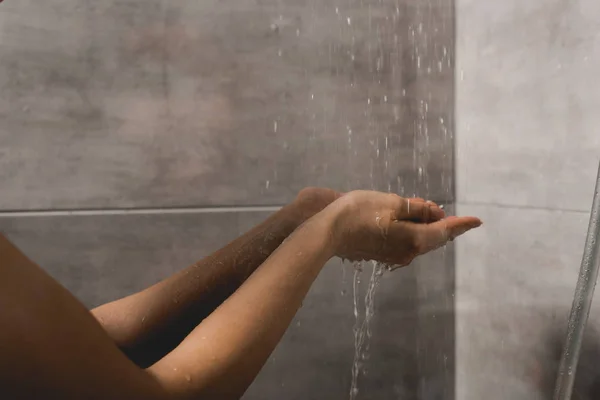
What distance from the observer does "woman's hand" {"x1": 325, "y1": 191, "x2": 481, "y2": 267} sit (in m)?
0.47

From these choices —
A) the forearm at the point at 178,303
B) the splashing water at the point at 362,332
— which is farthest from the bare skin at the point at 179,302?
the splashing water at the point at 362,332

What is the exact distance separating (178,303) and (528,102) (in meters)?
0.39

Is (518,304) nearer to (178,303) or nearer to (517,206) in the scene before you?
(517,206)

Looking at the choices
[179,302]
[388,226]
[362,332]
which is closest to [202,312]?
[179,302]

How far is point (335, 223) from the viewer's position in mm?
456

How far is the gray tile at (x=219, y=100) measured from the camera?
0.59 m

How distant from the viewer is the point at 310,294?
646 millimetres

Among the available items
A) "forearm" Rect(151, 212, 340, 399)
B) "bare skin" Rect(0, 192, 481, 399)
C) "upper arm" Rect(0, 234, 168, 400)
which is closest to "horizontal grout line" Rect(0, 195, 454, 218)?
"bare skin" Rect(0, 192, 481, 399)

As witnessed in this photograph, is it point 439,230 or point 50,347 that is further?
point 439,230

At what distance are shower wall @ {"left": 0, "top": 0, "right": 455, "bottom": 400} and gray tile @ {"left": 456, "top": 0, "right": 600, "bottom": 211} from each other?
0.04 meters

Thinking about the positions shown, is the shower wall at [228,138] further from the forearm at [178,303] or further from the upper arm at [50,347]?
the upper arm at [50,347]

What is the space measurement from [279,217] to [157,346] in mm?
176

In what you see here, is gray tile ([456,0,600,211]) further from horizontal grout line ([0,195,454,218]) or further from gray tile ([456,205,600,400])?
horizontal grout line ([0,195,454,218])

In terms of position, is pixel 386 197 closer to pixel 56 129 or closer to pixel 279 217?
pixel 279 217
